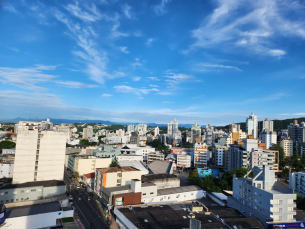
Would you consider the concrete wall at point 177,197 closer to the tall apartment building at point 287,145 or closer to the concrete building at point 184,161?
the concrete building at point 184,161

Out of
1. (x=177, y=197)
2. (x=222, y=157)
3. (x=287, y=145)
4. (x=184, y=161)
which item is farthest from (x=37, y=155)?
(x=287, y=145)

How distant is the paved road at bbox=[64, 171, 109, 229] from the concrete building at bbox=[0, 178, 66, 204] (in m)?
1.76

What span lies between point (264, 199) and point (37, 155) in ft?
51.6

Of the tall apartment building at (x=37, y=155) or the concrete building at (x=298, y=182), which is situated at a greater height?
the tall apartment building at (x=37, y=155)

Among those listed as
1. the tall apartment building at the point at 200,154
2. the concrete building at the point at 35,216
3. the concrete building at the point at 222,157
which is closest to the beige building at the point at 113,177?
the concrete building at the point at 35,216

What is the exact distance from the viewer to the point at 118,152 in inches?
1281

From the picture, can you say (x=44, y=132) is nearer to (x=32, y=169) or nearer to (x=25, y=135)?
(x=25, y=135)

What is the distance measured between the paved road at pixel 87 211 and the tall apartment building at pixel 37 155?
7.32ft

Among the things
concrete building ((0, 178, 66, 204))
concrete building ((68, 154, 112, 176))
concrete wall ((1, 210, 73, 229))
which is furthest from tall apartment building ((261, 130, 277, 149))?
concrete wall ((1, 210, 73, 229))

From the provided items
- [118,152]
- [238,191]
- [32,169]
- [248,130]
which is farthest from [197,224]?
[248,130]

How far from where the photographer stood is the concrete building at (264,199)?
11.0m

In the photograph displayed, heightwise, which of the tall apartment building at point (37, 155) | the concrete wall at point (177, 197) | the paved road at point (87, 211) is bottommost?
the paved road at point (87, 211)

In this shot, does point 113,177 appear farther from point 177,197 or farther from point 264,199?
point 264,199

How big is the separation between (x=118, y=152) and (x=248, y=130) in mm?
46033
